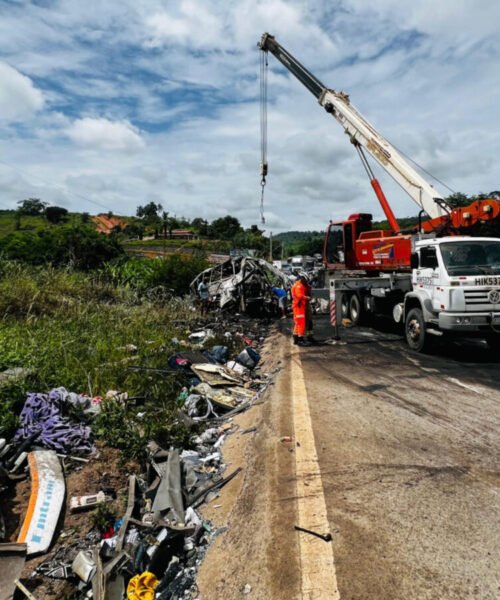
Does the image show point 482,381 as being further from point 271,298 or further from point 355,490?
point 271,298

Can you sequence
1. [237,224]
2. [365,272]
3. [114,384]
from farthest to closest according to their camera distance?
[237,224]
[365,272]
[114,384]

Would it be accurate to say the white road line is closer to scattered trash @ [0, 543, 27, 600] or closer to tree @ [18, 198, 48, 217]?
scattered trash @ [0, 543, 27, 600]

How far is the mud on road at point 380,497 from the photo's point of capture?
2320mm

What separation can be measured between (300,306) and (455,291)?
3153 mm

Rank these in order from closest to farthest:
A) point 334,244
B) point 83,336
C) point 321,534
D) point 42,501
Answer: point 321,534, point 42,501, point 83,336, point 334,244

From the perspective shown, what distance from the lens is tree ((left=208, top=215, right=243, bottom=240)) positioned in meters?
87.6

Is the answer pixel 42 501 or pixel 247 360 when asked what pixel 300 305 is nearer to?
pixel 247 360

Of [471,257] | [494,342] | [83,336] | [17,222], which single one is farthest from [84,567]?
[17,222]

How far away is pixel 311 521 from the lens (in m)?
2.81

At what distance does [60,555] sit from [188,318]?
1070 centimetres

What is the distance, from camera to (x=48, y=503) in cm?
367

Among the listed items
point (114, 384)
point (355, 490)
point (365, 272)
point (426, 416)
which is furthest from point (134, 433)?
point (365, 272)

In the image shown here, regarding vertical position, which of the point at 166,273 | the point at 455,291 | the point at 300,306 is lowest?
the point at 300,306

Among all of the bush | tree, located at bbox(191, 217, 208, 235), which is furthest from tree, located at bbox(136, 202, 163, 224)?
the bush
